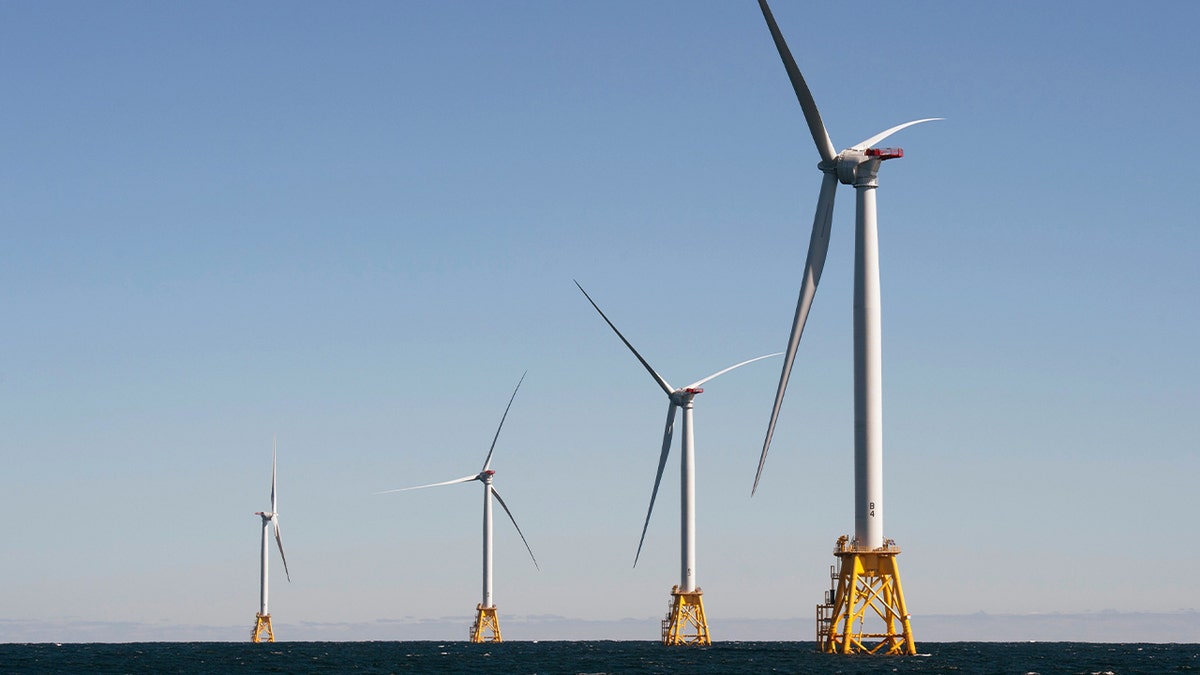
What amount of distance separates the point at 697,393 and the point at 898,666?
223 feet

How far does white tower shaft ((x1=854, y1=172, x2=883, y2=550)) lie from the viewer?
315 feet

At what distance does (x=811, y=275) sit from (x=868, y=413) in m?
8.86

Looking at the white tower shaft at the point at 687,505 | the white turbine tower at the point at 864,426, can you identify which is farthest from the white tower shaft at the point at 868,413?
the white tower shaft at the point at 687,505

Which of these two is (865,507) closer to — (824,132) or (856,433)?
(856,433)

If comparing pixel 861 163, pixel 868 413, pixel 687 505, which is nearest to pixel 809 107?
pixel 861 163

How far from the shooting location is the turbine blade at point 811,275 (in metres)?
93.1

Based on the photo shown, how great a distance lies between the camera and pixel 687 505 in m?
159

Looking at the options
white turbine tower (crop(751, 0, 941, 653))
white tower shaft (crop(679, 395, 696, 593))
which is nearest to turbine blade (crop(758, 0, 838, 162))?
white turbine tower (crop(751, 0, 941, 653))

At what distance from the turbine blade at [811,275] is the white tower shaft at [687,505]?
62.5 m

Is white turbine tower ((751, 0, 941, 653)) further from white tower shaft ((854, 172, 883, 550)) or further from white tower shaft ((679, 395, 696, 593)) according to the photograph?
white tower shaft ((679, 395, 696, 593))

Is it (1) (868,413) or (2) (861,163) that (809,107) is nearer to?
Result: (2) (861,163)

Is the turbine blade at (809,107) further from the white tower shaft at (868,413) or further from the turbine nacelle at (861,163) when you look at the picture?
the white tower shaft at (868,413)

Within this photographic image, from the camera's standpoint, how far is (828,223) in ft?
326

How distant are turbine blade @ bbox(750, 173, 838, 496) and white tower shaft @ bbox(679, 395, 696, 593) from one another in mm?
62465
